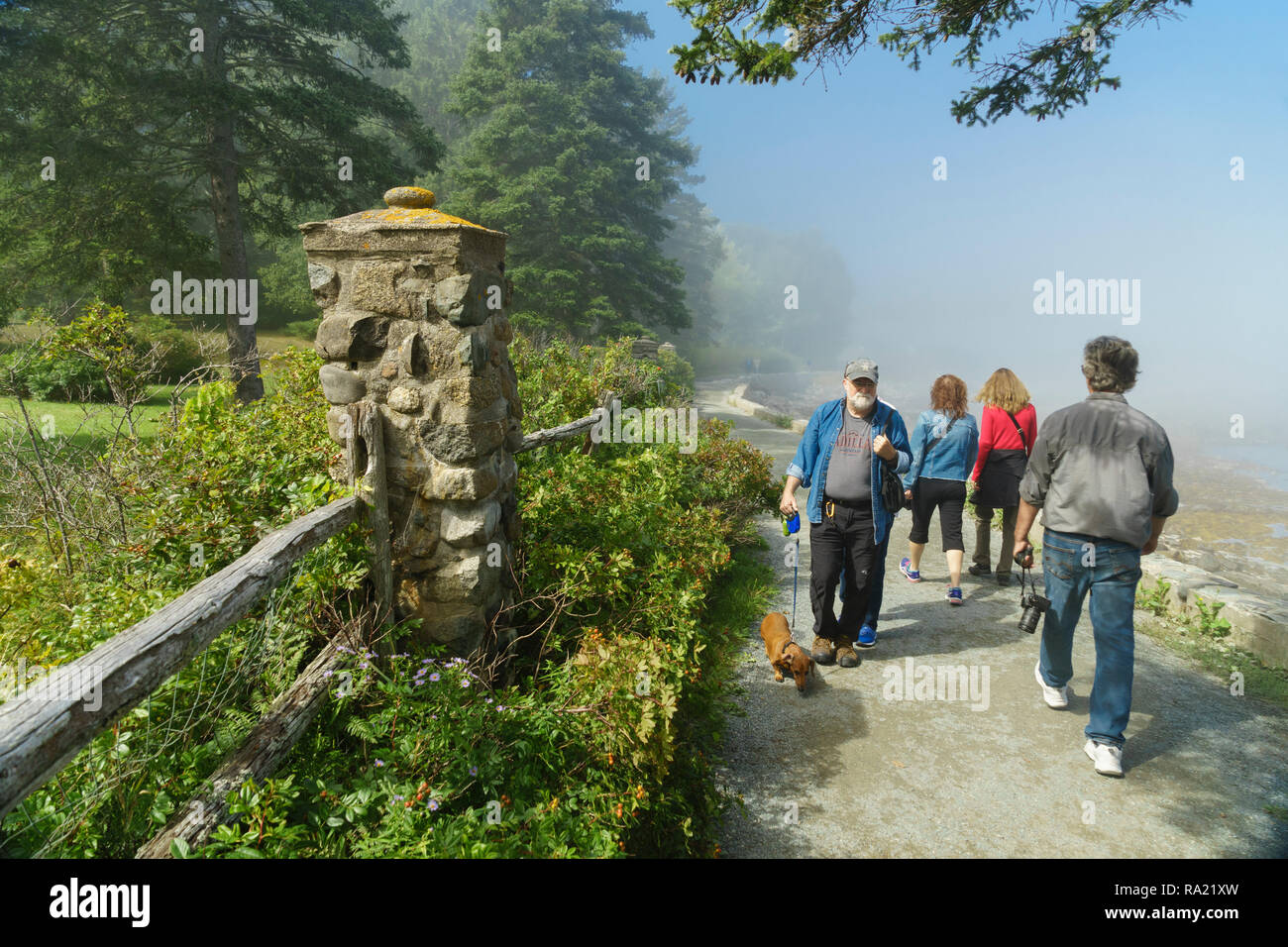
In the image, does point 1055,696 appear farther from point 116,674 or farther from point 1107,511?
point 116,674

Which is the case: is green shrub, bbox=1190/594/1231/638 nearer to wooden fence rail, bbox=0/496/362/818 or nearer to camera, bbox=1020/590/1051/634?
camera, bbox=1020/590/1051/634

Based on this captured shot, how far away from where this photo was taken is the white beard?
4.42 meters

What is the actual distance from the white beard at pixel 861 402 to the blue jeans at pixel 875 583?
819 mm

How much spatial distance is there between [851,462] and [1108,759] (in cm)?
209

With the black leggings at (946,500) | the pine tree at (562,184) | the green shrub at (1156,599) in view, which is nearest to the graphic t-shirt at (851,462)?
the black leggings at (946,500)

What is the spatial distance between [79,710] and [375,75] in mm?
46540

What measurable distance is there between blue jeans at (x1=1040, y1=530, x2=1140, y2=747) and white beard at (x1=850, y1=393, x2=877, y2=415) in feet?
4.33

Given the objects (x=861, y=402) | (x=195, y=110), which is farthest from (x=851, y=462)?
(x=195, y=110)

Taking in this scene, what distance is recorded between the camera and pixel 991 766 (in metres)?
3.59

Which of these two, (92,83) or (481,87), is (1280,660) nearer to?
(92,83)

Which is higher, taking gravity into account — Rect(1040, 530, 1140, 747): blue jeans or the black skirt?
the black skirt

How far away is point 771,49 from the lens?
4.25 m

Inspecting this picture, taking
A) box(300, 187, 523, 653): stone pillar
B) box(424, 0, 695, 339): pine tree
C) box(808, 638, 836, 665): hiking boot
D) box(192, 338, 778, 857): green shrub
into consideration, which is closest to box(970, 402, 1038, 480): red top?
box(808, 638, 836, 665): hiking boot
